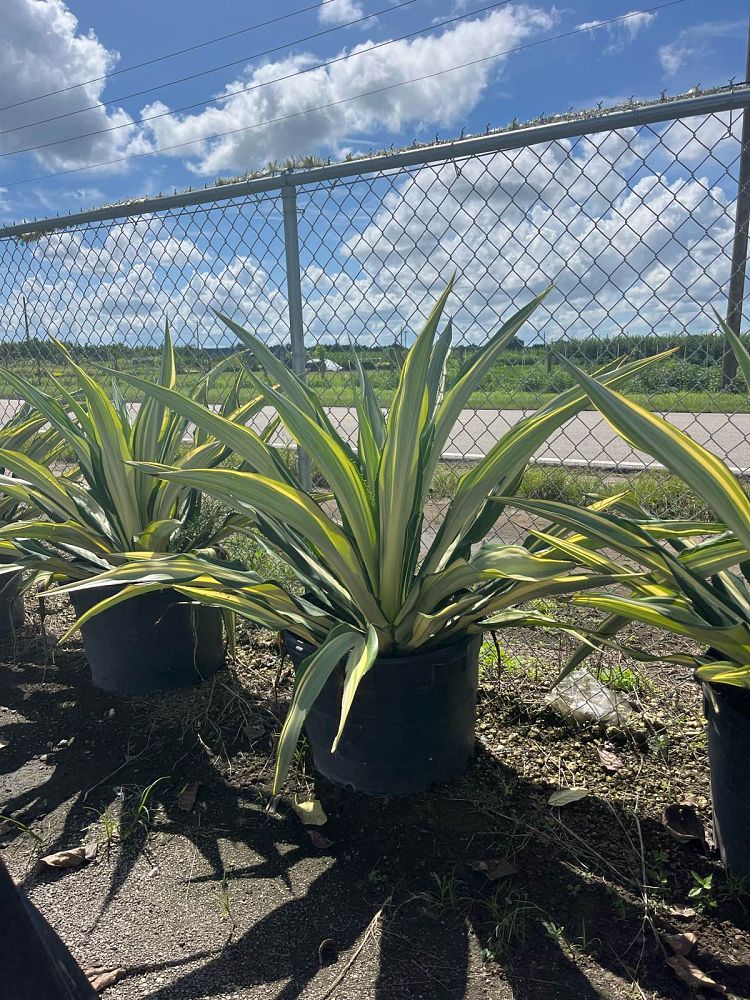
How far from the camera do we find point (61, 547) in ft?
8.63

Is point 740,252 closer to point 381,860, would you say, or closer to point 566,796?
point 566,796

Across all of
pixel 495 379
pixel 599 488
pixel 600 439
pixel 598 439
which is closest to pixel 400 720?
pixel 495 379

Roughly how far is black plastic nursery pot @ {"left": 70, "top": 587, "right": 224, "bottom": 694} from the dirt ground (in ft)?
0.41

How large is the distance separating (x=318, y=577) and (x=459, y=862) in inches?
30.0

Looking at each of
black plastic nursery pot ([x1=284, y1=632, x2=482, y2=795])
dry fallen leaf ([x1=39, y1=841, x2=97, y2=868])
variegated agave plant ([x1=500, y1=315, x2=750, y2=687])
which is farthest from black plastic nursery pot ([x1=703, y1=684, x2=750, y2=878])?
dry fallen leaf ([x1=39, y1=841, x2=97, y2=868])

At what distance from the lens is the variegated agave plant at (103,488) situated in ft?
7.88

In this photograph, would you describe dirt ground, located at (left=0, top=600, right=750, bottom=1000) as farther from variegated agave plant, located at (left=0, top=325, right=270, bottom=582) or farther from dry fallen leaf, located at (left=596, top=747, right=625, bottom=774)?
variegated agave plant, located at (left=0, top=325, right=270, bottom=582)

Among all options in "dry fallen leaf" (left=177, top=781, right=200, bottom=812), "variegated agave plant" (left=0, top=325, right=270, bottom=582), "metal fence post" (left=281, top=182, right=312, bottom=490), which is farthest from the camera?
"metal fence post" (left=281, top=182, right=312, bottom=490)

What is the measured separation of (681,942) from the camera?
141cm

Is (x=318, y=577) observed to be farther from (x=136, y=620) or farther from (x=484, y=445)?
(x=484, y=445)

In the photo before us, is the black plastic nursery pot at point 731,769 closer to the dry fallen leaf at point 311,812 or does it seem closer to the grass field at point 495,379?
the dry fallen leaf at point 311,812

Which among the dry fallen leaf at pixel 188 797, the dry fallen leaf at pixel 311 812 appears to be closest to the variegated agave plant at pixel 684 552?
the dry fallen leaf at pixel 311 812

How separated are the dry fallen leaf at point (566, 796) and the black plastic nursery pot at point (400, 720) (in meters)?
0.26

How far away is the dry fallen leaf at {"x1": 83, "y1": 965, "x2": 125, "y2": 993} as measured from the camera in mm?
1380
